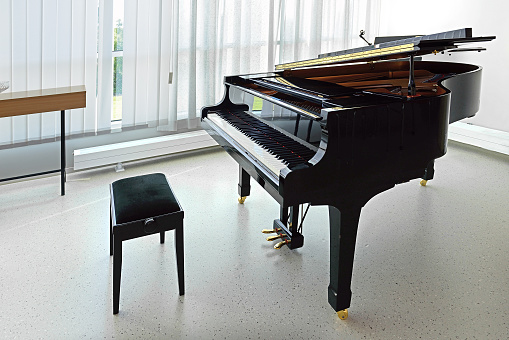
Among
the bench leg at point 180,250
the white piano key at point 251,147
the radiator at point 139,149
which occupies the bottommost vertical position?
the bench leg at point 180,250

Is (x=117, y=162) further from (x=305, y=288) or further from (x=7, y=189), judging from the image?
(x=305, y=288)

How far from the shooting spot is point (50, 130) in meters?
4.27

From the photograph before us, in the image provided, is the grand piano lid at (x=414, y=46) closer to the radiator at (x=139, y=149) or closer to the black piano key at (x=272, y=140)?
the black piano key at (x=272, y=140)

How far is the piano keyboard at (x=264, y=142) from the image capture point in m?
2.27

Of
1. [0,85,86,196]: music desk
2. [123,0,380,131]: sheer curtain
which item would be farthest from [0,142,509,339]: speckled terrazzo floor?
[123,0,380,131]: sheer curtain

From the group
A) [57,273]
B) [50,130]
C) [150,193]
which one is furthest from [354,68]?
[50,130]

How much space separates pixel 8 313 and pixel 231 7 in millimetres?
3679

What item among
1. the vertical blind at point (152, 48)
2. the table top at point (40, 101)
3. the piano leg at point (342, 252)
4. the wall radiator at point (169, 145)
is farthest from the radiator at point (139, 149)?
the piano leg at point (342, 252)

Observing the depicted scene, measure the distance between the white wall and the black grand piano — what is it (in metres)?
2.78

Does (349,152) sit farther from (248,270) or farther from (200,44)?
(200,44)

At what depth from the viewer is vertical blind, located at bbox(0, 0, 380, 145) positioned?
13.2 feet

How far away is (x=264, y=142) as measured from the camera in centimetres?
252

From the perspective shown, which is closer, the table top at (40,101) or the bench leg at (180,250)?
the bench leg at (180,250)

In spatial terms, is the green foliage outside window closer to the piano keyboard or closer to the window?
the window
